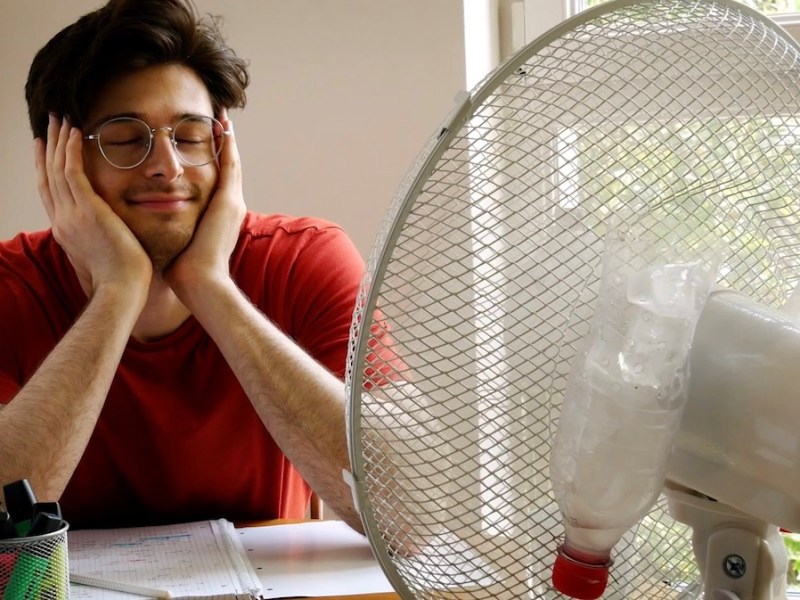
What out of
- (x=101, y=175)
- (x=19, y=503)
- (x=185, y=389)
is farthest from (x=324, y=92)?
(x=19, y=503)

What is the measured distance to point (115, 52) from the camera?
1461 millimetres

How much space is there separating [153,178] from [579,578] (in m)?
1.04

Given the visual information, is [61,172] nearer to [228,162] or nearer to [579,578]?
[228,162]

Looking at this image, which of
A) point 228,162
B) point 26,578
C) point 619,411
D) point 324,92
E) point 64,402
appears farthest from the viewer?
point 324,92

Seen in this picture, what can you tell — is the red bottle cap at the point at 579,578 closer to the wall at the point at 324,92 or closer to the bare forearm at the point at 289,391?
the bare forearm at the point at 289,391

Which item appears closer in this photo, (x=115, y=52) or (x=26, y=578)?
(x=26, y=578)

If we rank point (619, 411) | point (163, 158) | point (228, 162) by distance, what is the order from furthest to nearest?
point (228, 162) < point (163, 158) < point (619, 411)

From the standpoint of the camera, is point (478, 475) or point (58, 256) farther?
point (58, 256)

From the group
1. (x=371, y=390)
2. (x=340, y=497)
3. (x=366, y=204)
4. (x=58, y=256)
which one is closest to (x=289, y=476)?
(x=340, y=497)

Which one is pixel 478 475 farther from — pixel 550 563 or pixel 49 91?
pixel 49 91

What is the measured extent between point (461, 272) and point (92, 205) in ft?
3.34

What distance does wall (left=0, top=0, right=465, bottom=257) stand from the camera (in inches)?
74.0

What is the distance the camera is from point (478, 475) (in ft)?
1.78

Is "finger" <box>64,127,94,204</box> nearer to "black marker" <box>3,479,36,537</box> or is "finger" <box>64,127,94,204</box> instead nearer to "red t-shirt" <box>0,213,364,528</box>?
"red t-shirt" <box>0,213,364,528</box>
